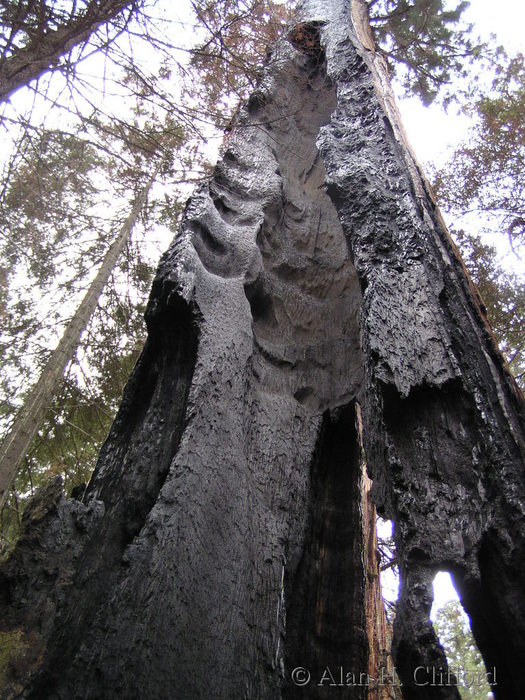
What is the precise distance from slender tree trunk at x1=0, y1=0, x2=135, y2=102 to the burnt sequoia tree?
1.36 metres

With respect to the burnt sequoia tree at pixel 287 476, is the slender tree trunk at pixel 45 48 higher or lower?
higher

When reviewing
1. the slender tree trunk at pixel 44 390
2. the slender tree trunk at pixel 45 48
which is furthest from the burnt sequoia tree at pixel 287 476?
the slender tree trunk at pixel 44 390

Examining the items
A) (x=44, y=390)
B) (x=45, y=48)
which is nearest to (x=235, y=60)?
(x=45, y=48)

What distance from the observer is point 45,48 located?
13.4ft

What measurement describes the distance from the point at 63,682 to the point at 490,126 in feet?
32.4

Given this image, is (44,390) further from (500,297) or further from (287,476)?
(500,297)

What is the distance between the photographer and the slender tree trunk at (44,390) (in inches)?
190

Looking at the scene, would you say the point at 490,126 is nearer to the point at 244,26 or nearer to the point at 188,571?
the point at 244,26

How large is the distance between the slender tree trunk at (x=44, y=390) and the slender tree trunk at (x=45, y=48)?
9.17ft

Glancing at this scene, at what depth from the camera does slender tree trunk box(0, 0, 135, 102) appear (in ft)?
11.4

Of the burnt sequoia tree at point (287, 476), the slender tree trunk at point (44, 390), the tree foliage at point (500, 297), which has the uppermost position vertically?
the tree foliage at point (500, 297)

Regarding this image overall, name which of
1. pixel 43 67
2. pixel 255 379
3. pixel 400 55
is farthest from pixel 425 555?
pixel 400 55

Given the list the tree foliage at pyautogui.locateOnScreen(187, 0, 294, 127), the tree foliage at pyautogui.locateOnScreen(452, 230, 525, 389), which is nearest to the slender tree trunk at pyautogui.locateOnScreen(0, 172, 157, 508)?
the tree foliage at pyautogui.locateOnScreen(187, 0, 294, 127)

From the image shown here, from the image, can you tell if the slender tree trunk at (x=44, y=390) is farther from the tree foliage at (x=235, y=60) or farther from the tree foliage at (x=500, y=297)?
the tree foliage at (x=500, y=297)
